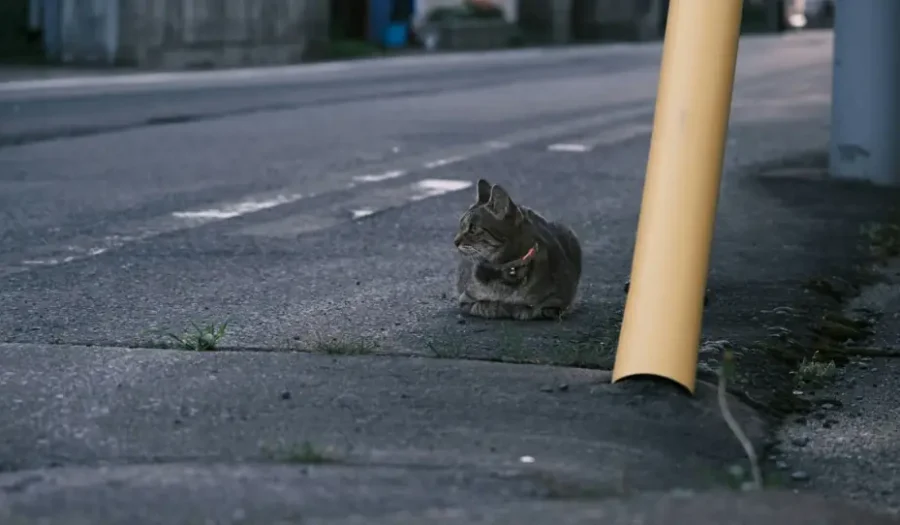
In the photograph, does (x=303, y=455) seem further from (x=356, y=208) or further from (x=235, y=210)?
(x=356, y=208)

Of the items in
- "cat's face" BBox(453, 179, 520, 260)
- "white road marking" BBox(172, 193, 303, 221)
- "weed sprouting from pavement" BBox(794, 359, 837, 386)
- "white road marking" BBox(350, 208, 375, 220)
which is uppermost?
"cat's face" BBox(453, 179, 520, 260)

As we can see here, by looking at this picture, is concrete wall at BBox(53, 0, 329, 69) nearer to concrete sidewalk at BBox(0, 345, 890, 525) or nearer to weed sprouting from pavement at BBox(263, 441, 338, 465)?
concrete sidewalk at BBox(0, 345, 890, 525)

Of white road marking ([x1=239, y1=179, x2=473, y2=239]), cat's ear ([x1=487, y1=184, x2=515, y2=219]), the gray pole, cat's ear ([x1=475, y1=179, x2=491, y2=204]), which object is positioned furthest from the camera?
the gray pole

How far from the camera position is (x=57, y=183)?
10.8 m

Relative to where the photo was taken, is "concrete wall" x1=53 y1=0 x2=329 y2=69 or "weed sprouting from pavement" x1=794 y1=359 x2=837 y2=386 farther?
"concrete wall" x1=53 y1=0 x2=329 y2=69

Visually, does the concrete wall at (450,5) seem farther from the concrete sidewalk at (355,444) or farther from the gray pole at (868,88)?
the concrete sidewalk at (355,444)

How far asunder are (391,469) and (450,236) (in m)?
4.69

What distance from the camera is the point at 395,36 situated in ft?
137

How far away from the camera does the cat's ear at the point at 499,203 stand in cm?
590

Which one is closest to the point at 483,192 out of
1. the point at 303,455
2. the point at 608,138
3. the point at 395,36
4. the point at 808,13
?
the point at 303,455

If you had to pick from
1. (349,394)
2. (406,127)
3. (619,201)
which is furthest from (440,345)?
(406,127)

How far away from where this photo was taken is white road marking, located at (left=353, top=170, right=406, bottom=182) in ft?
37.2

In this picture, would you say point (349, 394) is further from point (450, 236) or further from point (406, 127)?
point (406, 127)

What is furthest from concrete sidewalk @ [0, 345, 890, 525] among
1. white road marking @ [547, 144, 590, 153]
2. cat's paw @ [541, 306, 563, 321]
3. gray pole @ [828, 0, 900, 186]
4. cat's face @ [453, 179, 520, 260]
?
white road marking @ [547, 144, 590, 153]
